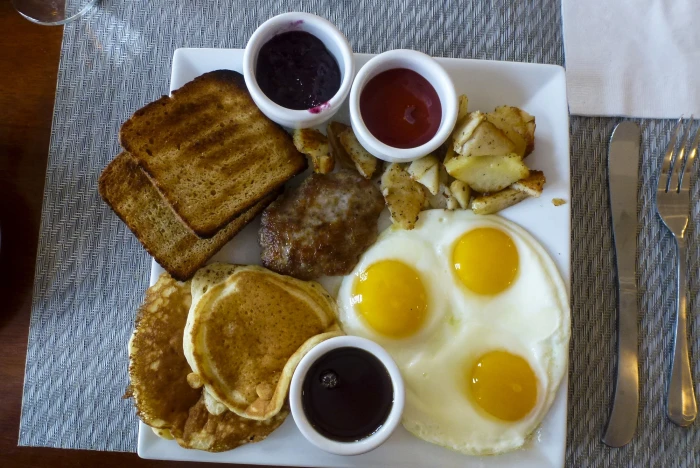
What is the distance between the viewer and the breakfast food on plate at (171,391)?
151cm

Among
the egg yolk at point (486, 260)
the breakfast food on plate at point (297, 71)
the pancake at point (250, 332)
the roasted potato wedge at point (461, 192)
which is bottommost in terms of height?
the pancake at point (250, 332)

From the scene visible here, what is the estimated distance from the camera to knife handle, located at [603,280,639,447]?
1.70 meters

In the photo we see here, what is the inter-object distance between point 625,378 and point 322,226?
1166mm

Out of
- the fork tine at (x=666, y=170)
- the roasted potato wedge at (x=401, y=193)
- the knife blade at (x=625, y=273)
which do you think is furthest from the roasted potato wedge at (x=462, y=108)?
the fork tine at (x=666, y=170)

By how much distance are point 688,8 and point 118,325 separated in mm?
2430

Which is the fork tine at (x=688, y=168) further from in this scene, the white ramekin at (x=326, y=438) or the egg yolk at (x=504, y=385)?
the white ramekin at (x=326, y=438)

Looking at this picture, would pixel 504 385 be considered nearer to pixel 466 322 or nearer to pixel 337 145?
pixel 466 322

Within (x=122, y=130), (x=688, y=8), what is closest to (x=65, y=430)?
(x=122, y=130)

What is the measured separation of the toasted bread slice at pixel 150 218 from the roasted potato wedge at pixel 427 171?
1.82 ft

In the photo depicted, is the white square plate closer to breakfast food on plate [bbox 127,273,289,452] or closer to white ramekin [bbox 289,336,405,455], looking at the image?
breakfast food on plate [bbox 127,273,289,452]

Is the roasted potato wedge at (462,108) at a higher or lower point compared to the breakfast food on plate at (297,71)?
lower

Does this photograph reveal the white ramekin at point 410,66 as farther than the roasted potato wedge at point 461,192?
No

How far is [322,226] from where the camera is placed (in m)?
1.57

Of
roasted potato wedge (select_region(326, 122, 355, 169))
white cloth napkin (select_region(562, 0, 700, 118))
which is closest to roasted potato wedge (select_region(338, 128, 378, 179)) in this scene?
roasted potato wedge (select_region(326, 122, 355, 169))
